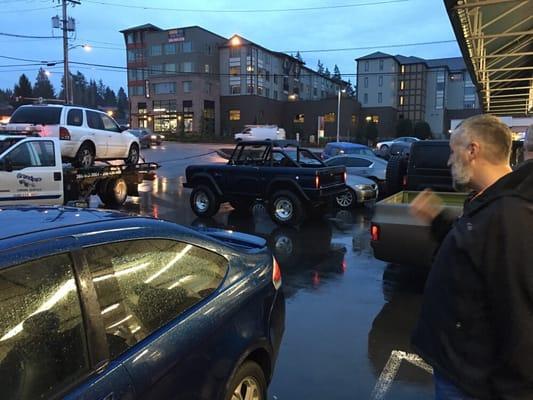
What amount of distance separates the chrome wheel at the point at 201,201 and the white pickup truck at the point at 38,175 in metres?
2.51

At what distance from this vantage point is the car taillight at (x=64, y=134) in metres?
11.4

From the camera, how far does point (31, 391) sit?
1788mm

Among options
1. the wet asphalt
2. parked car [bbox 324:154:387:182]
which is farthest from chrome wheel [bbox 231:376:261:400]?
parked car [bbox 324:154:387:182]

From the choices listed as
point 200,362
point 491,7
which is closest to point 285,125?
point 491,7

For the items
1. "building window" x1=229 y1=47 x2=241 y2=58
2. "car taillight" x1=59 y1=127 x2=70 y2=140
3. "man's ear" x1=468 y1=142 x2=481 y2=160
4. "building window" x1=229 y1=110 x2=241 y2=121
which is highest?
"building window" x1=229 y1=47 x2=241 y2=58

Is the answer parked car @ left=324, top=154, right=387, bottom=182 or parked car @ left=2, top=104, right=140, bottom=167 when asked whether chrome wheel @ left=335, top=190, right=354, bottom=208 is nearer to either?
parked car @ left=324, top=154, right=387, bottom=182

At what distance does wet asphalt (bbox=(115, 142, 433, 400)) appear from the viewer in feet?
13.0

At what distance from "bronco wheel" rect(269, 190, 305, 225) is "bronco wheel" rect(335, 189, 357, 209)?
2.58m

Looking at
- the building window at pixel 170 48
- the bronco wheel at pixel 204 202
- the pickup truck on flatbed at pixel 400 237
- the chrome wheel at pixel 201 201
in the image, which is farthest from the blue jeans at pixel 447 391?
the building window at pixel 170 48

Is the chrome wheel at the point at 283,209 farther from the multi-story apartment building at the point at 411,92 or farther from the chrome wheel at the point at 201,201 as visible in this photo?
the multi-story apartment building at the point at 411,92

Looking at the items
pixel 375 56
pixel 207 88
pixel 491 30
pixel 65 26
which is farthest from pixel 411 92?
pixel 491 30

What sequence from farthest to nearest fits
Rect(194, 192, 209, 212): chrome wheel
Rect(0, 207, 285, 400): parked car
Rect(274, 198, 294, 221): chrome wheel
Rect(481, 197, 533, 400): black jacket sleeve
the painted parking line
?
Rect(194, 192, 209, 212): chrome wheel
Rect(274, 198, 294, 221): chrome wheel
the painted parking line
Rect(0, 207, 285, 400): parked car
Rect(481, 197, 533, 400): black jacket sleeve

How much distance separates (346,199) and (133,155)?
642cm

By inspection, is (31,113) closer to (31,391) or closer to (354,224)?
(354,224)
